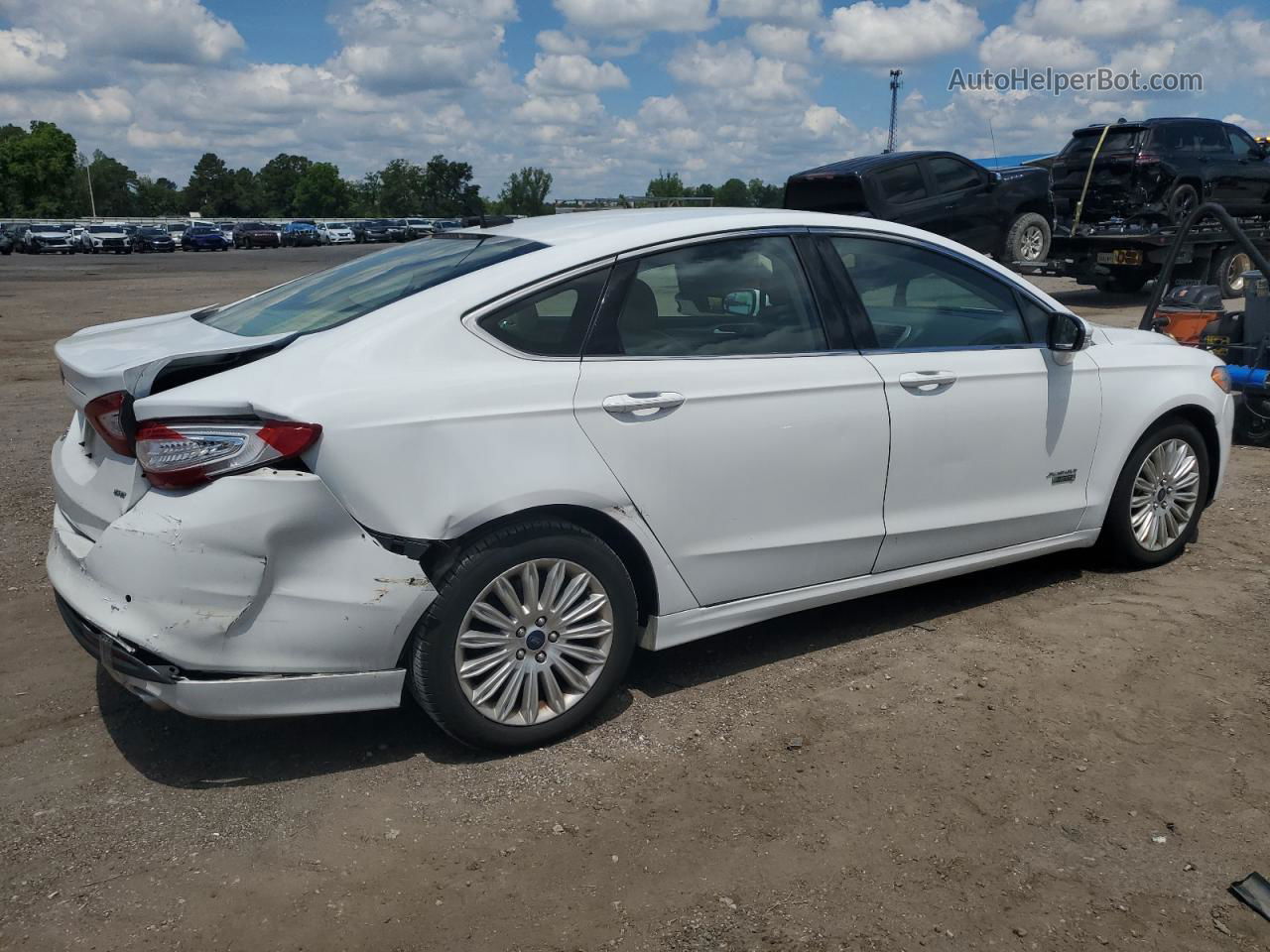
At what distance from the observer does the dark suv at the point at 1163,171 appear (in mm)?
16234

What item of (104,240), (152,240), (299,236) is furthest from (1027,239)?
(299,236)

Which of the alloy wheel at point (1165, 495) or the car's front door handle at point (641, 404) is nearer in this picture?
the car's front door handle at point (641, 404)

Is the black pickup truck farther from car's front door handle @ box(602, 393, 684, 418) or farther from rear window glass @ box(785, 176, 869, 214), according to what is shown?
car's front door handle @ box(602, 393, 684, 418)

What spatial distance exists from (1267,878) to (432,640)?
229 centimetres

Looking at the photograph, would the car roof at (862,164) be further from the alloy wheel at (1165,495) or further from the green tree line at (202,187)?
the green tree line at (202,187)

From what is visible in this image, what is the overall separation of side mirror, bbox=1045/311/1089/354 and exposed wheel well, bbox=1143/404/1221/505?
2.40 feet

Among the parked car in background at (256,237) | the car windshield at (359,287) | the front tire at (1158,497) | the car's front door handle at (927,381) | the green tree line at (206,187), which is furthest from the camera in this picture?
the green tree line at (206,187)

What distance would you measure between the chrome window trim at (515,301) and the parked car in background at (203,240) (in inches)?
2538

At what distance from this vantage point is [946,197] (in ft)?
51.2

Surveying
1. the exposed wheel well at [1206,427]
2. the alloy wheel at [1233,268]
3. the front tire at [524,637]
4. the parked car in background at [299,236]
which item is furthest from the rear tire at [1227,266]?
the parked car in background at [299,236]

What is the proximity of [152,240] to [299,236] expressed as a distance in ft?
28.3

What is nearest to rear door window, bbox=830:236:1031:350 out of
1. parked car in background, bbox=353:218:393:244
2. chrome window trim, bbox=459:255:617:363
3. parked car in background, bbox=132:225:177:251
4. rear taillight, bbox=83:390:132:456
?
chrome window trim, bbox=459:255:617:363

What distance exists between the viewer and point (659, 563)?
3.78m

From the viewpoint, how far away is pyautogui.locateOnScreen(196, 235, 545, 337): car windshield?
3695 mm
